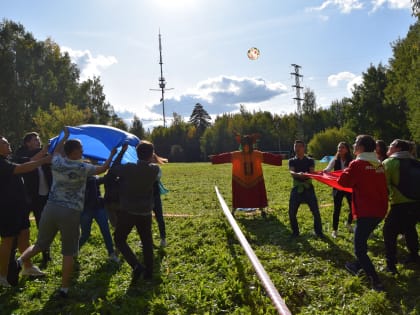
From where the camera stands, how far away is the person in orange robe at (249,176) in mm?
10586

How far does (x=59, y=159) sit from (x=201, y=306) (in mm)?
2743

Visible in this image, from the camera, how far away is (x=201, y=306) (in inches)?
201

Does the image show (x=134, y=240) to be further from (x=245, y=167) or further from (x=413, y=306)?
(x=413, y=306)

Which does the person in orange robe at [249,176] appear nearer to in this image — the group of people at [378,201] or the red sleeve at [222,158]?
the red sleeve at [222,158]

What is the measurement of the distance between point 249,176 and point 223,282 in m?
4.99

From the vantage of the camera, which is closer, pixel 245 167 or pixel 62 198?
pixel 62 198

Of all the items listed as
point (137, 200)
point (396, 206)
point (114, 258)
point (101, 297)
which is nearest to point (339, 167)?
point (396, 206)

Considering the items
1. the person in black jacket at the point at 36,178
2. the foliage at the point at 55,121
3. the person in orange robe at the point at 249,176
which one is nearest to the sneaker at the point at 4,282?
Result: the person in black jacket at the point at 36,178

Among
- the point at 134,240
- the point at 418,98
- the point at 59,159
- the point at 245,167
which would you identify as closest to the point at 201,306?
the point at 59,159

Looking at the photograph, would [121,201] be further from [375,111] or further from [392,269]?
[375,111]

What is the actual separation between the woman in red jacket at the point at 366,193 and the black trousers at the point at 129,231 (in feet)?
9.69

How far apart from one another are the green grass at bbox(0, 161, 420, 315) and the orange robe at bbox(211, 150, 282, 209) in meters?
1.67

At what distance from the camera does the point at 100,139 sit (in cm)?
751

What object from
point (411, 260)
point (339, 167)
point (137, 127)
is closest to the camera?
point (411, 260)
